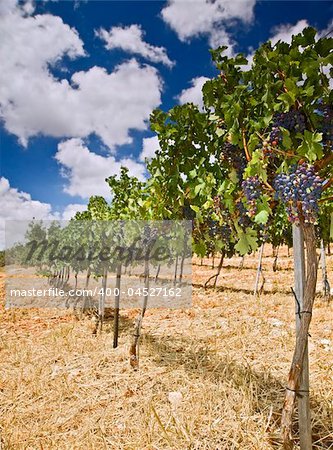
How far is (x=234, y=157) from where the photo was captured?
3357 millimetres

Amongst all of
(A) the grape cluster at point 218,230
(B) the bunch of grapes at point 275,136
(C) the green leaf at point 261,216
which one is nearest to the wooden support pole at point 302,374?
(C) the green leaf at point 261,216

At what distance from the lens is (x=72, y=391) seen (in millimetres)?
4977

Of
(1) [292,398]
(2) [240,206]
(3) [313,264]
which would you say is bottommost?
(1) [292,398]

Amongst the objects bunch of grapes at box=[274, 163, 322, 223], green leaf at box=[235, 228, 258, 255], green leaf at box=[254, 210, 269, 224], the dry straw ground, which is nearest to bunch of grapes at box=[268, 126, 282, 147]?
bunch of grapes at box=[274, 163, 322, 223]

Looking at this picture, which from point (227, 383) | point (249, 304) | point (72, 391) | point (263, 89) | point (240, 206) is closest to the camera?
point (263, 89)

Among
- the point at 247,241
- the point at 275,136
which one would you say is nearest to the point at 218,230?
the point at 247,241

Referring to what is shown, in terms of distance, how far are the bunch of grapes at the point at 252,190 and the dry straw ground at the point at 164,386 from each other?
228cm

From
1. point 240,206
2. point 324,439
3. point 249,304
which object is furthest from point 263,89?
point 249,304

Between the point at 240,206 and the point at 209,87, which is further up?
the point at 209,87

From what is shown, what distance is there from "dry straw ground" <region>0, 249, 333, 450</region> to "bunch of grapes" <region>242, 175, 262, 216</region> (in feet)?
7.47

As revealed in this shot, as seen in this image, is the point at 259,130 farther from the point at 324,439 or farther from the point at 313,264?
the point at 324,439

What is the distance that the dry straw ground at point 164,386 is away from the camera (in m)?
3.64

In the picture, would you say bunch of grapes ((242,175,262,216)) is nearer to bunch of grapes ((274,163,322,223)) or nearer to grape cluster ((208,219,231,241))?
bunch of grapes ((274,163,322,223))

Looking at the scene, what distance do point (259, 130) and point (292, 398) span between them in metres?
2.26
